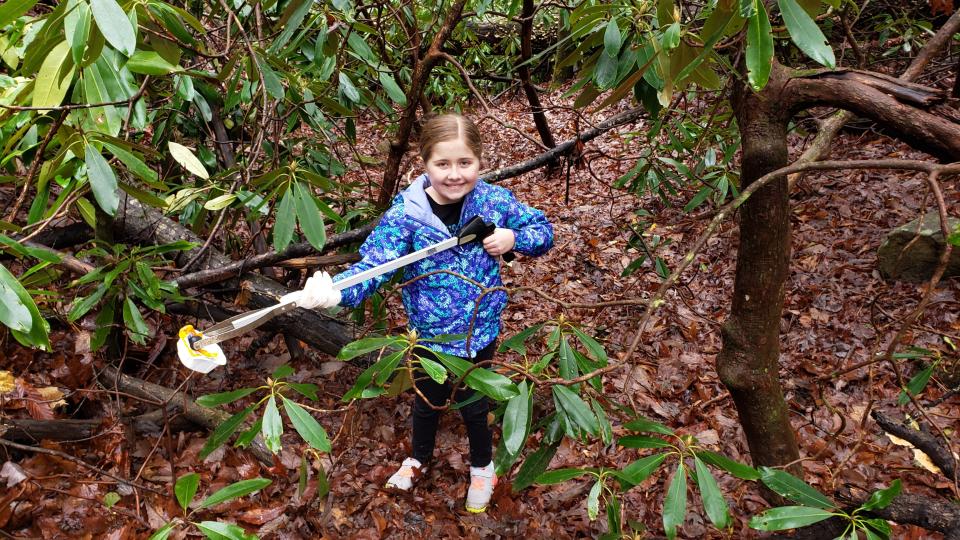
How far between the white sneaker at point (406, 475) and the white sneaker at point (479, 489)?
0.81 feet

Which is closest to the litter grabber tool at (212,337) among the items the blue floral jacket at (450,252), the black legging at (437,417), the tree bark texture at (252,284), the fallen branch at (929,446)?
the blue floral jacket at (450,252)

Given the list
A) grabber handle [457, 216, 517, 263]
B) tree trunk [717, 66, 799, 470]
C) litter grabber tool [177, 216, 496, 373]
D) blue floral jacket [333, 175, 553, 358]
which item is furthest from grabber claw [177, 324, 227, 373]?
tree trunk [717, 66, 799, 470]

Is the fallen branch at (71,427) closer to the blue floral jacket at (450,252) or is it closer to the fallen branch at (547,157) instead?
the blue floral jacket at (450,252)

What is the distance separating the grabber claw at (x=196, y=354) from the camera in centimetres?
128

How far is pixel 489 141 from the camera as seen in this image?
21.1 feet

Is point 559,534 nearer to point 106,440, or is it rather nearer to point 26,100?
point 106,440

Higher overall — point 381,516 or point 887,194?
point 887,194

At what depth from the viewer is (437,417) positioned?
2.33 meters

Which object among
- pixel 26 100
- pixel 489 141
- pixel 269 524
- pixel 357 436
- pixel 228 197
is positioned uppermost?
pixel 489 141

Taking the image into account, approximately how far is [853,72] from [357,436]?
7.45 ft

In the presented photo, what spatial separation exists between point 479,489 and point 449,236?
1023 mm

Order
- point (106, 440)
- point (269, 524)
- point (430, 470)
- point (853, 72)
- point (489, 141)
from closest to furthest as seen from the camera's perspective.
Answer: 1. point (853, 72)
2. point (269, 524)
3. point (106, 440)
4. point (430, 470)
5. point (489, 141)

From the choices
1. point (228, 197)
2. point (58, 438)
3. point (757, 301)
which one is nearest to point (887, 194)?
point (757, 301)

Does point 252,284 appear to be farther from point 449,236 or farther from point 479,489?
point 479,489
